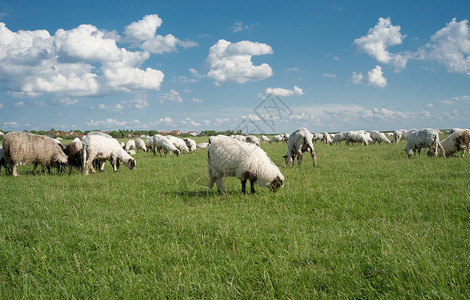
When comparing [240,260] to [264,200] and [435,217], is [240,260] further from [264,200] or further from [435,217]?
[435,217]

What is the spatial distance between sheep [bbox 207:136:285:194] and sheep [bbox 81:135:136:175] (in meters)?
8.08

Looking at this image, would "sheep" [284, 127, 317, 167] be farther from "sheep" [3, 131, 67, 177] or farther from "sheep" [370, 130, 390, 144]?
"sheep" [370, 130, 390, 144]

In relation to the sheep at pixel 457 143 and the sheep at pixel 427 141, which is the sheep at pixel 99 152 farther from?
the sheep at pixel 457 143

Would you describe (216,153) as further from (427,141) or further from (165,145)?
(165,145)

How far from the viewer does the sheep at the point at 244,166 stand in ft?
26.4

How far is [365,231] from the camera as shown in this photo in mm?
4859

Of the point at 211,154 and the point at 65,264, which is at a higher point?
the point at 211,154

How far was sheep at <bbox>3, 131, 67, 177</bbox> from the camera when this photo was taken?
13.3 m

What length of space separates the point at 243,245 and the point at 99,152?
39.9 ft

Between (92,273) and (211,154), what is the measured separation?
210 inches

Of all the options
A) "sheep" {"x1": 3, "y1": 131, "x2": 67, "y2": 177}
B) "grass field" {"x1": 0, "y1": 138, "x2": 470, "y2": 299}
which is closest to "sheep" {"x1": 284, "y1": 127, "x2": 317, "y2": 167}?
"grass field" {"x1": 0, "y1": 138, "x2": 470, "y2": 299}

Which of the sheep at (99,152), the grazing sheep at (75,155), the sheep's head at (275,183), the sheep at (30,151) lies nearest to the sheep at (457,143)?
the sheep's head at (275,183)

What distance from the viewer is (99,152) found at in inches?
560

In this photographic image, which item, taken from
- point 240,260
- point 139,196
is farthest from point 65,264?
point 139,196
